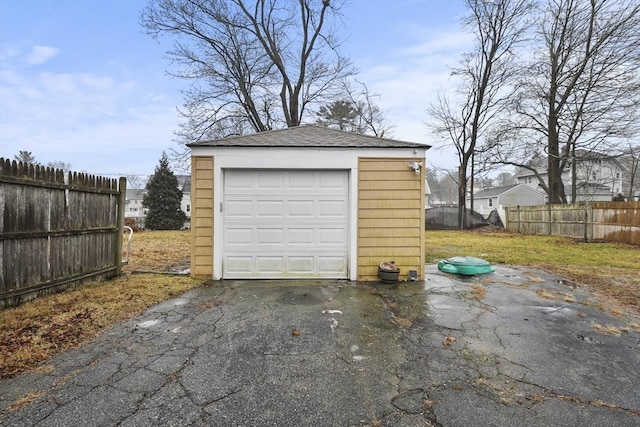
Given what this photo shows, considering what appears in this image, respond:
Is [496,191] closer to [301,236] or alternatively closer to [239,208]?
[301,236]

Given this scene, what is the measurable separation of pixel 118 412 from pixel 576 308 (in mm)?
5389

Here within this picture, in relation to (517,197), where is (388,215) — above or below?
below

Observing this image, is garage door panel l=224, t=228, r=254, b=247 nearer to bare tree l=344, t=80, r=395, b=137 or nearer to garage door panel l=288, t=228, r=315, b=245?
garage door panel l=288, t=228, r=315, b=245

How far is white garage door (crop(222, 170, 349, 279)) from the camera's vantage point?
598 centimetres

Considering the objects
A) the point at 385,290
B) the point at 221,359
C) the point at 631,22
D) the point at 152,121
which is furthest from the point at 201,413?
the point at 631,22

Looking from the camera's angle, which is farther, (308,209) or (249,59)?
(249,59)

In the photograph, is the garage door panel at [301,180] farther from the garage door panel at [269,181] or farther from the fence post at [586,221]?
the fence post at [586,221]

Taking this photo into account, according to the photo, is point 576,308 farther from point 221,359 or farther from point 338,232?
point 221,359

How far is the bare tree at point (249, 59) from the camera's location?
56.7 ft

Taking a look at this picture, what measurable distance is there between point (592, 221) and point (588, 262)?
18.7ft

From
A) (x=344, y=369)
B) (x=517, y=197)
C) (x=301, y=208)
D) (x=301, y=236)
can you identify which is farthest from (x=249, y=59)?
(x=517, y=197)

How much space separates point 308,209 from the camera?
237 inches

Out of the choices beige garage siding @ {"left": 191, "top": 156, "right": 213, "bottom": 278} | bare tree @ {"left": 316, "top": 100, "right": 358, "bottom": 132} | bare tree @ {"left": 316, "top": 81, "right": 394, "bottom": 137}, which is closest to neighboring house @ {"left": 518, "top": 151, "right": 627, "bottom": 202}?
bare tree @ {"left": 316, "top": 81, "right": 394, "bottom": 137}

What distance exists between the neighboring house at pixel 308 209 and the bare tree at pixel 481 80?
15.5 meters
